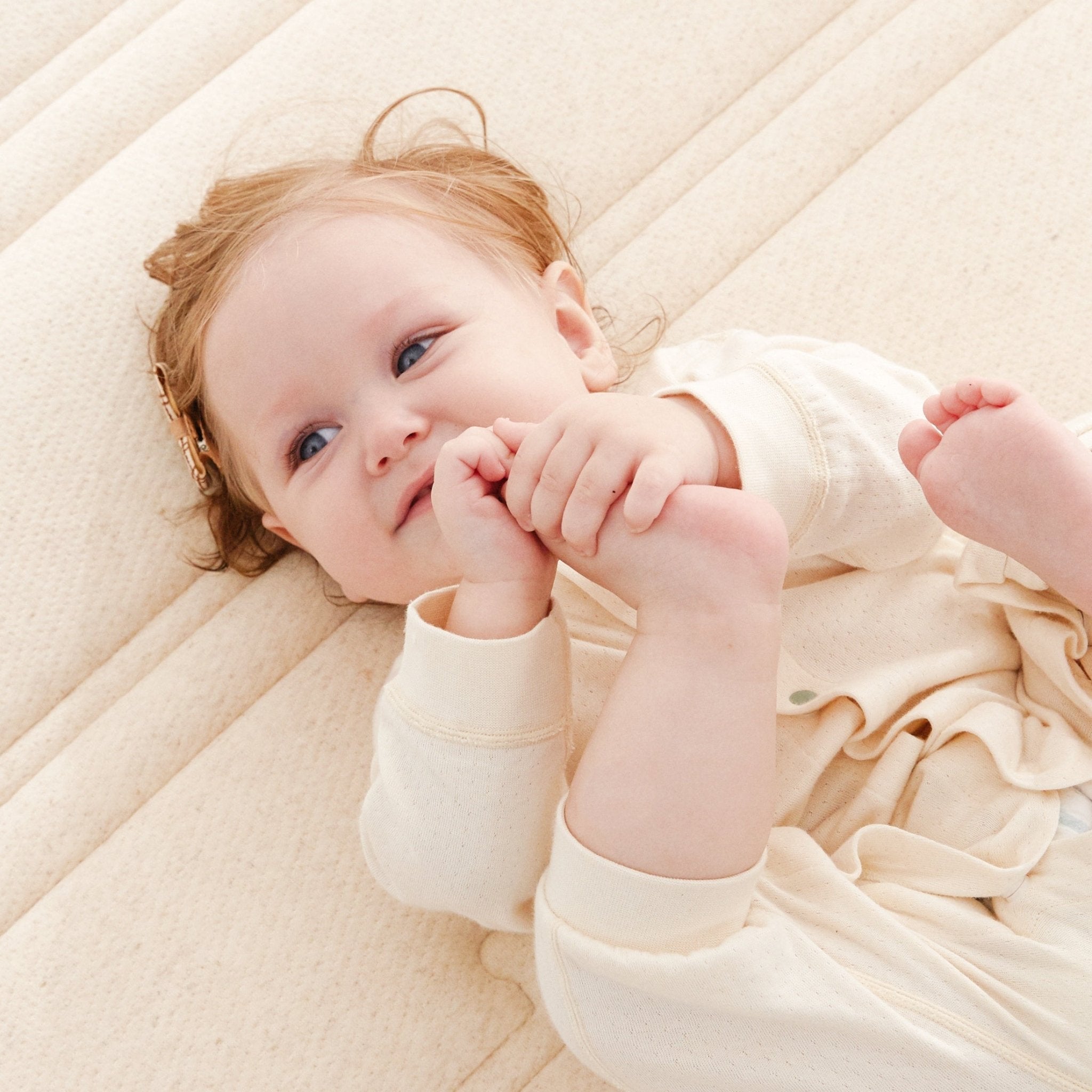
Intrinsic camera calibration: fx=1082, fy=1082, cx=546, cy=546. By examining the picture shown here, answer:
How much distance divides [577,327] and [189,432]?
1.37 feet

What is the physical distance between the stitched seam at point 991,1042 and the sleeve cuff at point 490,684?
334 millimetres

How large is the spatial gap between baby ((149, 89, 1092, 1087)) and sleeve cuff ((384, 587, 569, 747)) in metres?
0.02

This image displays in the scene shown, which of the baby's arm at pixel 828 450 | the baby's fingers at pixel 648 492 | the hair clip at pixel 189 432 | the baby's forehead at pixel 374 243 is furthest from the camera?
the hair clip at pixel 189 432

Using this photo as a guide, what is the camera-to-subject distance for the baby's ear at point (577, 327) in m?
1.07

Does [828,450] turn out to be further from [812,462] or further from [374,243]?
[374,243]

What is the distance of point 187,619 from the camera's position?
1201 mm

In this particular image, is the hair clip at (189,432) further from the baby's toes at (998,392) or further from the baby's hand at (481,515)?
the baby's toes at (998,392)

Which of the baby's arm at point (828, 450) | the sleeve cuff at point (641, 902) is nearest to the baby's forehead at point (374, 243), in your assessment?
the baby's arm at point (828, 450)

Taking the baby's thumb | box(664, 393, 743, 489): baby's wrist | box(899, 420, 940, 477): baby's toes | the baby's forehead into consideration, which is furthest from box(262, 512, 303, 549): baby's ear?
box(899, 420, 940, 477): baby's toes

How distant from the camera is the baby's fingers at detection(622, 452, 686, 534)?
2.51ft

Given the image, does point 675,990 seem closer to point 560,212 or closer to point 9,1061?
point 9,1061

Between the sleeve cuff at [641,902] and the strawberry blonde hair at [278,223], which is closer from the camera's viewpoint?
the sleeve cuff at [641,902]

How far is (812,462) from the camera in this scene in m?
0.88

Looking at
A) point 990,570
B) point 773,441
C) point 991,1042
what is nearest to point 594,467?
point 773,441
